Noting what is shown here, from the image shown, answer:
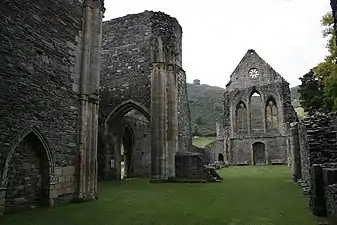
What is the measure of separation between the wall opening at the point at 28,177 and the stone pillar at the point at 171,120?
26.3 ft

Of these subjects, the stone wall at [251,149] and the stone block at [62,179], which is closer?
the stone block at [62,179]

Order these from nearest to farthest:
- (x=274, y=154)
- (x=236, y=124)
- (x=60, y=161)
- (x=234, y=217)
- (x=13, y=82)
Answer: (x=234, y=217), (x=13, y=82), (x=60, y=161), (x=274, y=154), (x=236, y=124)

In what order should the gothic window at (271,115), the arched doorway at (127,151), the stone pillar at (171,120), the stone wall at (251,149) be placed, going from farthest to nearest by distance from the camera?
the gothic window at (271,115), the stone wall at (251,149), the arched doorway at (127,151), the stone pillar at (171,120)

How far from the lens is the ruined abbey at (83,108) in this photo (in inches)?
286

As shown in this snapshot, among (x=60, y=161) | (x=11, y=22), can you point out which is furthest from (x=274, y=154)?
(x=11, y=22)

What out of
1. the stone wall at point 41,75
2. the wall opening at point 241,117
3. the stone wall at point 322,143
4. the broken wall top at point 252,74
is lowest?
the stone wall at point 322,143

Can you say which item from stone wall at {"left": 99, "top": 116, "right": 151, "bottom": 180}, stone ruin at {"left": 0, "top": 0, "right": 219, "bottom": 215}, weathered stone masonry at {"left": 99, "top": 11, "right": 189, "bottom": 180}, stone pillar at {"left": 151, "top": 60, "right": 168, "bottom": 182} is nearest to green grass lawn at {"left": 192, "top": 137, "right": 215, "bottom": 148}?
stone wall at {"left": 99, "top": 116, "right": 151, "bottom": 180}

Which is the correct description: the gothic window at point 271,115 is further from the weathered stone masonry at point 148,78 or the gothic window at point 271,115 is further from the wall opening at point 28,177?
the wall opening at point 28,177

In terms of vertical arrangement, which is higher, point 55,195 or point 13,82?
point 13,82

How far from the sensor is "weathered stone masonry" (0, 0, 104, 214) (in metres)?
7.25

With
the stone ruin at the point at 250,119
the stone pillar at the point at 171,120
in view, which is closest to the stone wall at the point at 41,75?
the stone pillar at the point at 171,120

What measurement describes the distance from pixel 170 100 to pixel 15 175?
33.2ft

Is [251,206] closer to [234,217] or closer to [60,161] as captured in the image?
[234,217]

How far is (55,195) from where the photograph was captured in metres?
8.53
